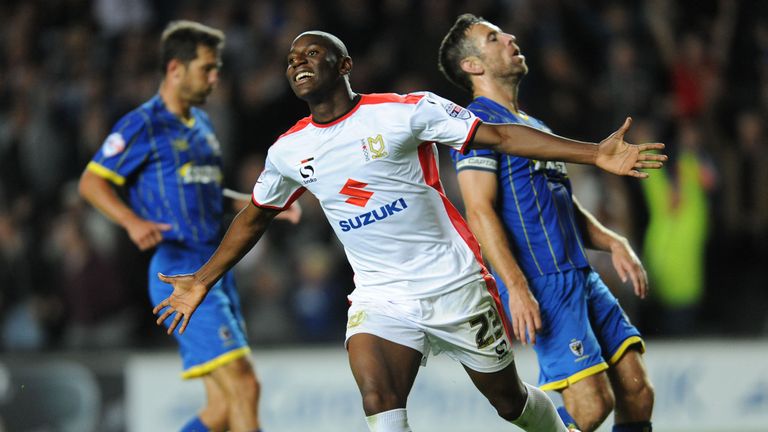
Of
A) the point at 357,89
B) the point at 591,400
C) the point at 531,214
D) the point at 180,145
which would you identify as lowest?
the point at 591,400

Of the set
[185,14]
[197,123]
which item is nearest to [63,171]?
[185,14]

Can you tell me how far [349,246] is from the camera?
206 inches

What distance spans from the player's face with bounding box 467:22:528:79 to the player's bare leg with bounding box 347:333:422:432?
169cm

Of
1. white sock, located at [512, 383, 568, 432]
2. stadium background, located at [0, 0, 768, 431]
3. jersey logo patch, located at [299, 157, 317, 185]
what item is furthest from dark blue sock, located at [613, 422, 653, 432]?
stadium background, located at [0, 0, 768, 431]

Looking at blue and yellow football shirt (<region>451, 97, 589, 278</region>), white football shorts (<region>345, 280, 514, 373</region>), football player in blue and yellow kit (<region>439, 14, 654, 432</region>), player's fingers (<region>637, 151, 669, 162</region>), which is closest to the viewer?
player's fingers (<region>637, 151, 669, 162</region>)

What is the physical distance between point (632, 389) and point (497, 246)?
1.07m

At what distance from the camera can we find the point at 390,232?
5070 millimetres

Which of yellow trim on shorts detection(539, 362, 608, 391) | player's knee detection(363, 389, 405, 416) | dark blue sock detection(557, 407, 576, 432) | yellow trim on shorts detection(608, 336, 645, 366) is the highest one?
player's knee detection(363, 389, 405, 416)

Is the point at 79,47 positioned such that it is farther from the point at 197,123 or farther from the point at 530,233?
the point at 530,233

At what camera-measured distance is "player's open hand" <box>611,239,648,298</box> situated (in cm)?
591

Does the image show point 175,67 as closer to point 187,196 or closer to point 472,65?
point 187,196

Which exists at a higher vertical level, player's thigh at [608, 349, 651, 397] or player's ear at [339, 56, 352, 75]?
player's ear at [339, 56, 352, 75]

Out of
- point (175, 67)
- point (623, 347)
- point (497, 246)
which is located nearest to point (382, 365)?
point (497, 246)

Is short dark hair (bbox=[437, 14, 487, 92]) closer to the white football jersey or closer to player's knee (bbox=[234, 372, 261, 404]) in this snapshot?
the white football jersey
